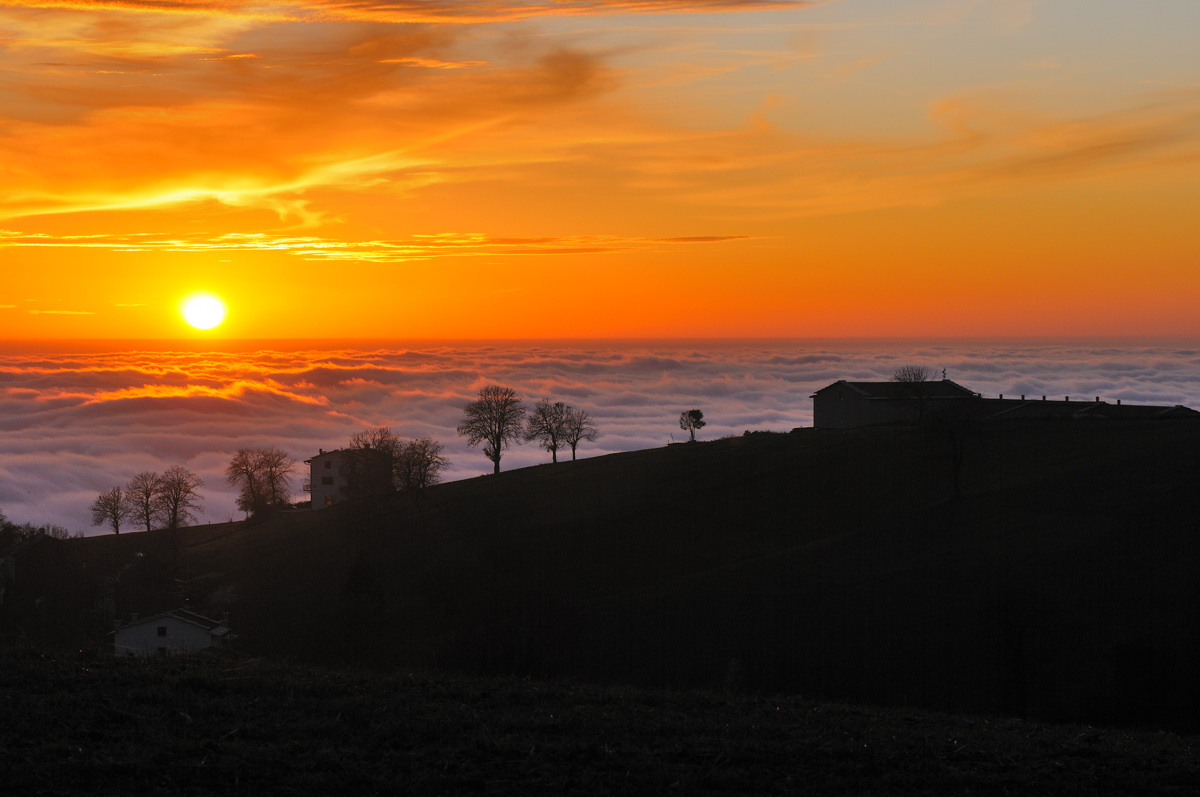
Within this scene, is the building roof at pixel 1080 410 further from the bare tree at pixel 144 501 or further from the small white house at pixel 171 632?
the bare tree at pixel 144 501

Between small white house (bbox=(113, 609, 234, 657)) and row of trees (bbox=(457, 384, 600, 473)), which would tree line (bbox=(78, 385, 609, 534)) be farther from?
small white house (bbox=(113, 609, 234, 657))

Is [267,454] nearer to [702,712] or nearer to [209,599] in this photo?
[209,599]

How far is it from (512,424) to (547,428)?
5.94 meters

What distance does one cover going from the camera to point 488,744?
9.92 meters

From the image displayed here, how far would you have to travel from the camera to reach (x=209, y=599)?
5834 centimetres

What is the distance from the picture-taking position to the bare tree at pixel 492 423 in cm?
8706

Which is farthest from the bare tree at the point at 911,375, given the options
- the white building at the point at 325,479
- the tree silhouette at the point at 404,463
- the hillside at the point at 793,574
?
the white building at the point at 325,479

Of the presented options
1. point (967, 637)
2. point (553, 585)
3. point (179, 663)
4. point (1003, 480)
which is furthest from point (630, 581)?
point (179, 663)

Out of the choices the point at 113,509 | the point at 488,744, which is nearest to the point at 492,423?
the point at 113,509

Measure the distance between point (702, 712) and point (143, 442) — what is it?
8307 inches

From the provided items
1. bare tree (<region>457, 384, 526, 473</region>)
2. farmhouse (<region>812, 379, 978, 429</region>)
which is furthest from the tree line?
farmhouse (<region>812, 379, 978, 429</region>)

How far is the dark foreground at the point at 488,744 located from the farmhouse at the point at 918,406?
71.5 metres

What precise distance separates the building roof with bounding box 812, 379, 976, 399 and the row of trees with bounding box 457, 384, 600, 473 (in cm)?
2797

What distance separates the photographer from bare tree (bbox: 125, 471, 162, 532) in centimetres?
8900
